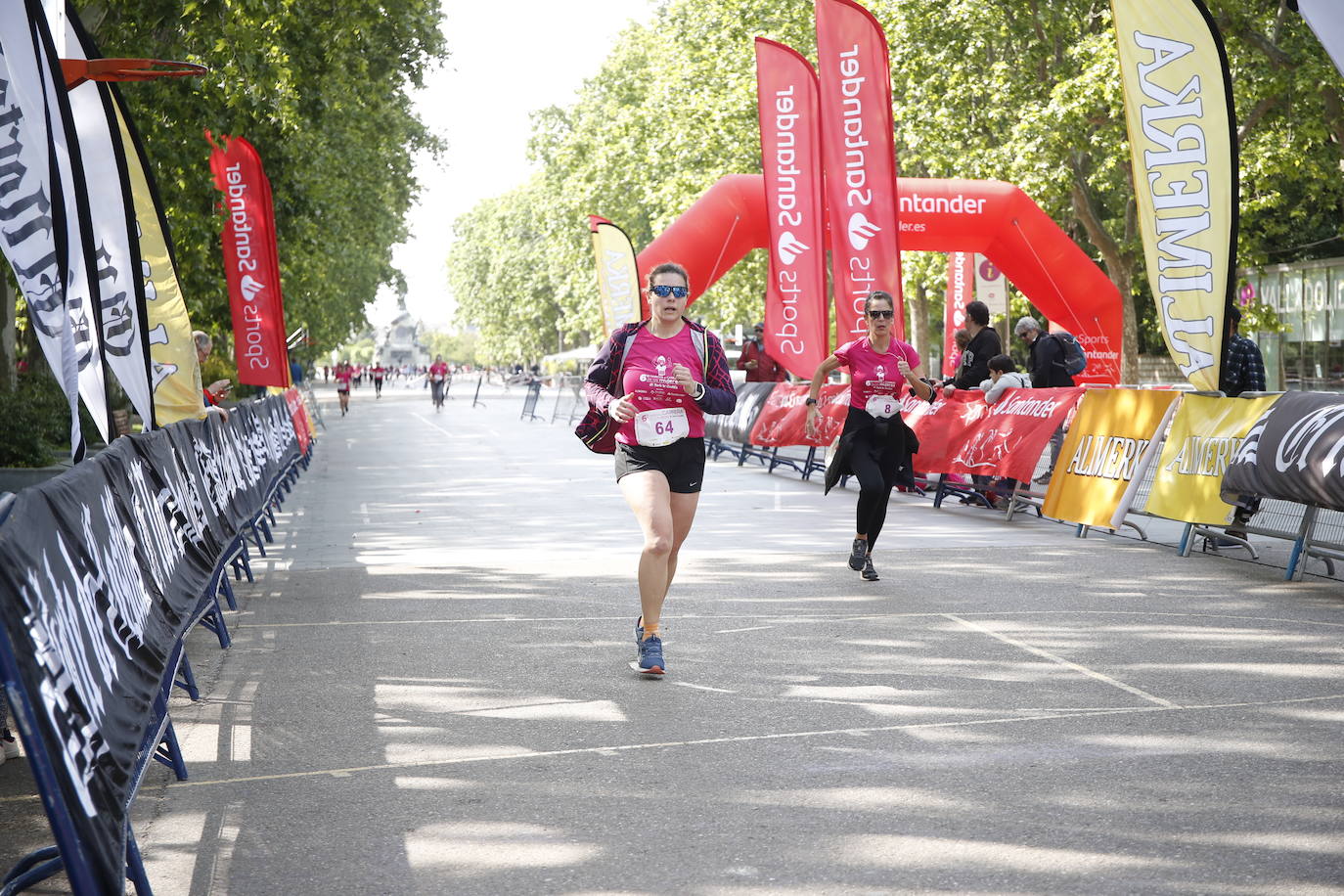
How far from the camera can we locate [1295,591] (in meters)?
9.62

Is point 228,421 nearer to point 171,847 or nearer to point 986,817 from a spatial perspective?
point 171,847

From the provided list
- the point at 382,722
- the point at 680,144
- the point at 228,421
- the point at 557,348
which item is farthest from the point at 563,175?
the point at 382,722

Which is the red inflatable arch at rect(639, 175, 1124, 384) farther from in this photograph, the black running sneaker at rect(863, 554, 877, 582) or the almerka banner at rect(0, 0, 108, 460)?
the almerka banner at rect(0, 0, 108, 460)

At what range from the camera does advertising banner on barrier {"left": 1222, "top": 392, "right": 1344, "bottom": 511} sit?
9039mm

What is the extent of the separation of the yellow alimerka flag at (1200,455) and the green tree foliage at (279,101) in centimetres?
967

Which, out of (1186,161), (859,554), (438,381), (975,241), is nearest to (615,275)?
(975,241)

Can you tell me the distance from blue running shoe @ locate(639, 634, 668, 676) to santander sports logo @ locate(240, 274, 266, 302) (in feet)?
45.4

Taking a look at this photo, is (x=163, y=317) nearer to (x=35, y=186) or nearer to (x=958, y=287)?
(x=35, y=186)

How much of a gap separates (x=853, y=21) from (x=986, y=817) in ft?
45.5

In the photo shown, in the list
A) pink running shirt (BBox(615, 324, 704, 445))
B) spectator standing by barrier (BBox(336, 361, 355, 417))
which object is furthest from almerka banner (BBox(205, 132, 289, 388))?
spectator standing by barrier (BBox(336, 361, 355, 417))

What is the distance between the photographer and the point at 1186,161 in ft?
36.9

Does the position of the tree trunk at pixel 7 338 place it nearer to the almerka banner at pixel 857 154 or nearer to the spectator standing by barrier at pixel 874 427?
the almerka banner at pixel 857 154

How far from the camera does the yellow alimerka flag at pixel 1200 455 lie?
10.6 metres

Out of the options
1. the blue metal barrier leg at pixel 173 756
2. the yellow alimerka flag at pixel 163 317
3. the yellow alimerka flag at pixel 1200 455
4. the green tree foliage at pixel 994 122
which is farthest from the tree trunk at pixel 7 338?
the green tree foliage at pixel 994 122
